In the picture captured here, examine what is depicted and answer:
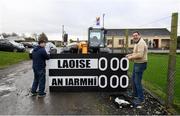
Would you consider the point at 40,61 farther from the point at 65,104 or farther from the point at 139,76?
the point at 139,76

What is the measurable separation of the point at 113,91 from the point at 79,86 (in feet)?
3.60

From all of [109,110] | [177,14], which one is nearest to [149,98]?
[109,110]

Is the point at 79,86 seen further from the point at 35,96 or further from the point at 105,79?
the point at 35,96

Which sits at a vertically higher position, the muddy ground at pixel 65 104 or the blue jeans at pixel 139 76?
the blue jeans at pixel 139 76

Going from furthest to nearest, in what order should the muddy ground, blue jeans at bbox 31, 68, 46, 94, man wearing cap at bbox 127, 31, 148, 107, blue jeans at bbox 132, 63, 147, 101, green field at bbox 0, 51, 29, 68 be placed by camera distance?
1. green field at bbox 0, 51, 29, 68
2. blue jeans at bbox 31, 68, 46, 94
3. blue jeans at bbox 132, 63, 147, 101
4. man wearing cap at bbox 127, 31, 148, 107
5. the muddy ground

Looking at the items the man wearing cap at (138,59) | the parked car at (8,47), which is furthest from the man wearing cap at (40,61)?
the parked car at (8,47)

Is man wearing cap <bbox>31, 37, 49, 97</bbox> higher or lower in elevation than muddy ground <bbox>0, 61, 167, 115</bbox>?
higher

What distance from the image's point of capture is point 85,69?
10.4 m

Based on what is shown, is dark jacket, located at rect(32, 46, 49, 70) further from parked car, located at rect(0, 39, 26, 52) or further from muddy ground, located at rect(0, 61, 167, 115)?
parked car, located at rect(0, 39, 26, 52)

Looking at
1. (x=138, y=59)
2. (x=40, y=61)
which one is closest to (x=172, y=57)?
(x=138, y=59)

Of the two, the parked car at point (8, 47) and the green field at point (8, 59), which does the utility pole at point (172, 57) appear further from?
the parked car at point (8, 47)

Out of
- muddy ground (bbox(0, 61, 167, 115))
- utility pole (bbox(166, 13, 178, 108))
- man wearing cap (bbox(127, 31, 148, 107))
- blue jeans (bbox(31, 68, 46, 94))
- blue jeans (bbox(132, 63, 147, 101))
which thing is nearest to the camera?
muddy ground (bbox(0, 61, 167, 115))

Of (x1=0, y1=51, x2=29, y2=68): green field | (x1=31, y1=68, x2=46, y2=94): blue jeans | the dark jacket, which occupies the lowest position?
(x1=0, y1=51, x2=29, y2=68): green field

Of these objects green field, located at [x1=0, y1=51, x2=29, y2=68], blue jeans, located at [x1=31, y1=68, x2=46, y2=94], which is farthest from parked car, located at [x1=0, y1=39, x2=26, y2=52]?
blue jeans, located at [x1=31, y1=68, x2=46, y2=94]
